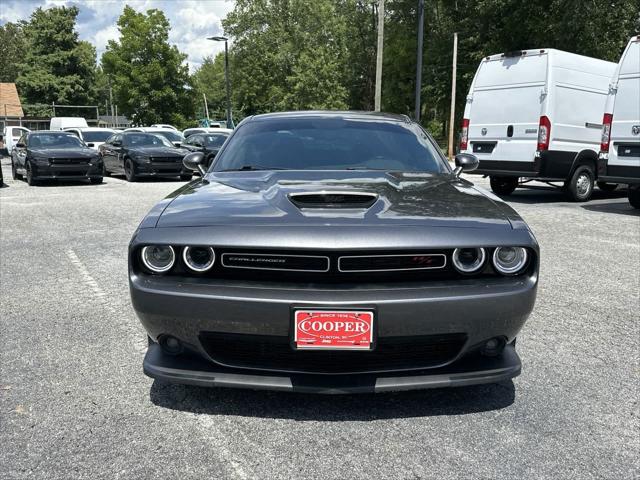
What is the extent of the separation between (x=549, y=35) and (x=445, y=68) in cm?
785

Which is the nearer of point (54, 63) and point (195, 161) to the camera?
Result: point (195, 161)

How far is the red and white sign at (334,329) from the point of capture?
237 cm

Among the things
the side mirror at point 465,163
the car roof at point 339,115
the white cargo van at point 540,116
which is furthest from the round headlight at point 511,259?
the white cargo van at point 540,116

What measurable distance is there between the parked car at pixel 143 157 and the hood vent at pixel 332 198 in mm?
13565

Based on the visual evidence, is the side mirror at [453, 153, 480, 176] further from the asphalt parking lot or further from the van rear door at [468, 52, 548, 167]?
the van rear door at [468, 52, 548, 167]

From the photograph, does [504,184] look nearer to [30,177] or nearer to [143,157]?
[143,157]

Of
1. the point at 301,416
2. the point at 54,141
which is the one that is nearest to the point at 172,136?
the point at 54,141

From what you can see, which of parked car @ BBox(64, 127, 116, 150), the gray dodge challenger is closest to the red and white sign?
the gray dodge challenger

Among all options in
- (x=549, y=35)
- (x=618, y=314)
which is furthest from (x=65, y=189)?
(x=549, y=35)

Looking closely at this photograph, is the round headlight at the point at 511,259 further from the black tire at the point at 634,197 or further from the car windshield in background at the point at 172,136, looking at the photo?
the car windshield in background at the point at 172,136

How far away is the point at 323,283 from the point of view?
2.51 meters

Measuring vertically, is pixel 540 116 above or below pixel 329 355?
above

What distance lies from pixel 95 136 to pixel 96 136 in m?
0.03

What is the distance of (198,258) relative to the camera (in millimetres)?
2611
